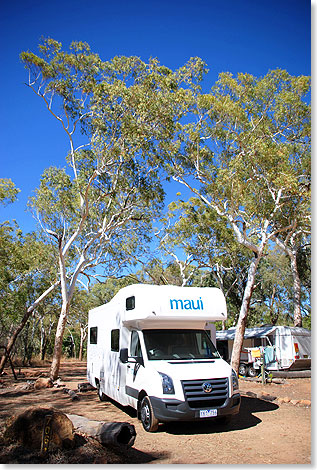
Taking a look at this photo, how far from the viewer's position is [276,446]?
20.7 feet

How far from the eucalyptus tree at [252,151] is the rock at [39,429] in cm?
1138

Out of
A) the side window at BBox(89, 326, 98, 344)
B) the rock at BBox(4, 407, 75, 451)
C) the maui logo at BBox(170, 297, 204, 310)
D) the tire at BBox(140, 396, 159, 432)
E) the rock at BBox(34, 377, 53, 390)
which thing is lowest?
the rock at BBox(34, 377, 53, 390)

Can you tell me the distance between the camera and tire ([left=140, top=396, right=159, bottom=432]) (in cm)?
709

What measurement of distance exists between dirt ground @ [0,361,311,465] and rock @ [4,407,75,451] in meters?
0.15

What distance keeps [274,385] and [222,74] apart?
13.3 metres

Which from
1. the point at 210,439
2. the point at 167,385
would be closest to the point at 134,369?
the point at 167,385

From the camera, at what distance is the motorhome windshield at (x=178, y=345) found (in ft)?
26.7

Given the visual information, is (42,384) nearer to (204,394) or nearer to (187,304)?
(187,304)

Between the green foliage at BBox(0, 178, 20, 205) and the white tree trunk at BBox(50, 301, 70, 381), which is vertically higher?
the green foliage at BBox(0, 178, 20, 205)

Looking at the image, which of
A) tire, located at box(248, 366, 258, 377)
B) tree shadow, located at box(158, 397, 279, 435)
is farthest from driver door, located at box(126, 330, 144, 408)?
tire, located at box(248, 366, 258, 377)

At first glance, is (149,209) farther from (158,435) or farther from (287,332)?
(158,435)

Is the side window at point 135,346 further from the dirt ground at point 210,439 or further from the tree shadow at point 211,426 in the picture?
the tree shadow at point 211,426

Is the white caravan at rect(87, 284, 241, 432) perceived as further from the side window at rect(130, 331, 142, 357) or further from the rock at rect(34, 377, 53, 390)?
the rock at rect(34, 377, 53, 390)

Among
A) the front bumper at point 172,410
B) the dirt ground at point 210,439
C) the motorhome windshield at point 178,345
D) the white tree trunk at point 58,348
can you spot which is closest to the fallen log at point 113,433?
the dirt ground at point 210,439
